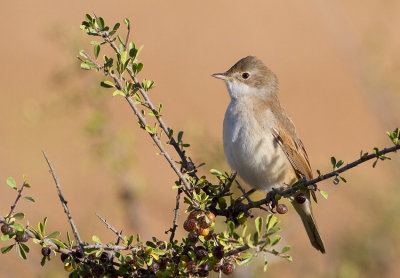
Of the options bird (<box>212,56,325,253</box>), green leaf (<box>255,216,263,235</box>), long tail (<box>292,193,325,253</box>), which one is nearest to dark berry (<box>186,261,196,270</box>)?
green leaf (<box>255,216,263,235</box>)

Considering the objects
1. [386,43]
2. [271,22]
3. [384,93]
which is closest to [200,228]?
[384,93]

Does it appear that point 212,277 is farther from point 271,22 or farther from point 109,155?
point 271,22

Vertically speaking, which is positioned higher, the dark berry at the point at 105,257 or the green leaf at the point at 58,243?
the green leaf at the point at 58,243

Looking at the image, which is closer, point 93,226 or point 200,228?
point 200,228

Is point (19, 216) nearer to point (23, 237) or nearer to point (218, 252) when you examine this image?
point (23, 237)

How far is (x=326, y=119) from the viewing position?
2003cm

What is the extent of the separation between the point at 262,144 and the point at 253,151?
0.13 m

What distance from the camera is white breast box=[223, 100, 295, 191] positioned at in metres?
5.25

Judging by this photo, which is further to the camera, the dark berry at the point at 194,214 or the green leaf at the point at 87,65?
the dark berry at the point at 194,214

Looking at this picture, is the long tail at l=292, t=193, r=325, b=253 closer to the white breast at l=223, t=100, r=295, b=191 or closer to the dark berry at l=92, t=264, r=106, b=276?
the white breast at l=223, t=100, r=295, b=191

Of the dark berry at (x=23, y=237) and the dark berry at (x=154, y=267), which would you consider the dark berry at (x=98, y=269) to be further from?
the dark berry at (x=23, y=237)

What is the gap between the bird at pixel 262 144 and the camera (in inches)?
208

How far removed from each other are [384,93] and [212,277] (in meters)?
2.23

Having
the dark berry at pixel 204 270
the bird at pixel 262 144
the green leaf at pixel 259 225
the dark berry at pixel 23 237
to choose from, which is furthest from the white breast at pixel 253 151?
the dark berry at pixel 23 237
